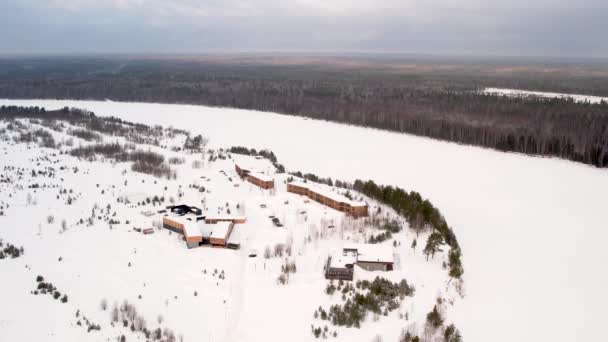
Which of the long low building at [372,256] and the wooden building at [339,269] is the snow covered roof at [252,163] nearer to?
the long low building at [372,256]

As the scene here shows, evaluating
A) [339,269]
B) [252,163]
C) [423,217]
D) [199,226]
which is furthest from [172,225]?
[252,163]

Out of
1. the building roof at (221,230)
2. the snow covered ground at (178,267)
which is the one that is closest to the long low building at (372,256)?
the snow covered ground at (178,267)

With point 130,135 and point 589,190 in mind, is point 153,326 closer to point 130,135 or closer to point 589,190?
point 589,190

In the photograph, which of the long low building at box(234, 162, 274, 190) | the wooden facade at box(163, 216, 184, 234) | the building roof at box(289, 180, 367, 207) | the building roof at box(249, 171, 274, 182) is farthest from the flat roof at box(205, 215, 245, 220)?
the building roof at box(249, 171, 274, 182)

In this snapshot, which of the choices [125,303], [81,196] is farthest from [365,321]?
[81,196]

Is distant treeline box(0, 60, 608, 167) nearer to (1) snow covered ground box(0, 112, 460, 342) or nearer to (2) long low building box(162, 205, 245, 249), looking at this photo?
(1) snow covered ground box(0, 112, 460, 342)

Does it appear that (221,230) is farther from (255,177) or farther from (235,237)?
(255,177)
